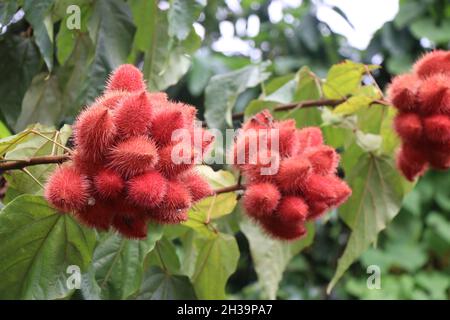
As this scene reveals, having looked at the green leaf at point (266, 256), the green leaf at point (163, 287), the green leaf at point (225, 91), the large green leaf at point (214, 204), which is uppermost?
the green leaf at point (225, 91)

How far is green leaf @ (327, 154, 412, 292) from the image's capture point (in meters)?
1.45

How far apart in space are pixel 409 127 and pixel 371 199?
31cm

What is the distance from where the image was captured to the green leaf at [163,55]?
1357 millimetres

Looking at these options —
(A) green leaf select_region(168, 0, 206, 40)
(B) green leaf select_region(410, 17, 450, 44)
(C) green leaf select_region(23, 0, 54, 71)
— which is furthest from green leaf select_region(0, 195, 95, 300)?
(B) green leaf select_region(410, 17, 450, 44)

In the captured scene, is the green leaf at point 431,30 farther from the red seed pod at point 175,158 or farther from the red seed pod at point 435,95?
the red seed pod at point 175,158

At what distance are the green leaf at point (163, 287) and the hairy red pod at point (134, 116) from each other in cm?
51

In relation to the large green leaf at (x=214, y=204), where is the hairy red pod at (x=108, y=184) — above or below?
above

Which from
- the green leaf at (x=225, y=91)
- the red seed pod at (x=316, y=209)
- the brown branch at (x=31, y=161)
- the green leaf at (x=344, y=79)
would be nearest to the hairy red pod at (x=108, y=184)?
the brown branch at (x=31, y=161)

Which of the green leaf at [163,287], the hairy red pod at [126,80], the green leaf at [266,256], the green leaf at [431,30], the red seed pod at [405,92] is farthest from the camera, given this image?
the green leaf at [431,30]

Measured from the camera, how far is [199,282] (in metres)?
1.40

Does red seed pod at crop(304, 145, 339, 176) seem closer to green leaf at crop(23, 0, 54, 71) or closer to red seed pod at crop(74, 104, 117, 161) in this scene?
red seed pod at crop(74, 104, 117, 161)

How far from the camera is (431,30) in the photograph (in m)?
2.92

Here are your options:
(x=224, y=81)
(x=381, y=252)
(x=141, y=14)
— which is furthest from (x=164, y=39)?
(x=381, y=252)

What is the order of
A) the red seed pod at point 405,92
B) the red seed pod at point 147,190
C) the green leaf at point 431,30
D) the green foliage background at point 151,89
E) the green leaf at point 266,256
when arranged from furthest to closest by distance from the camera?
1. the green leaf at point 431,30
2. the green leaf at point 266,256
3. the red seed pod at point 405,92
4. the green foliage background at point 151,89
5. the red seed pod at point 147,190
